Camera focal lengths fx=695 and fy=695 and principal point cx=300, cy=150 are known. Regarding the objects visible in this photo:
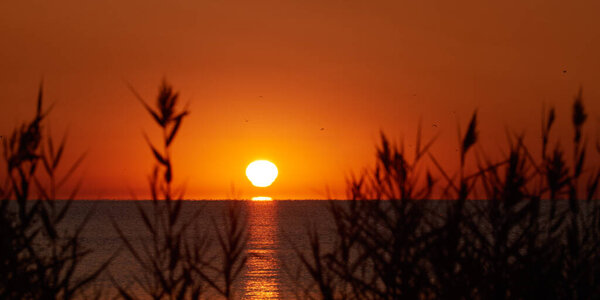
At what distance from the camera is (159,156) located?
3.81 meters

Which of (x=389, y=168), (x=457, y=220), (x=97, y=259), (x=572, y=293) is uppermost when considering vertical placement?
(x=389, y=168)

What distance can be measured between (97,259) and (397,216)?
48742mm

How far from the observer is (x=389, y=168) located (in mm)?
4898

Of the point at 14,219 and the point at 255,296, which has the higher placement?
the point at 14,219

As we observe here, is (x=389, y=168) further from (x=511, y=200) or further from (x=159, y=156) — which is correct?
(x=159, y=156)

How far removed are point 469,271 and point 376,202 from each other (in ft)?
2.64

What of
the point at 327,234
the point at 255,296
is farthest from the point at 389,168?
the point at 327,234

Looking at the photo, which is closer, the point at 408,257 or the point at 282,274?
the point at 408,257

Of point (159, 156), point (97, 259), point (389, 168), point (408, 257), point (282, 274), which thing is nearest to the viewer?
point (159, 156)

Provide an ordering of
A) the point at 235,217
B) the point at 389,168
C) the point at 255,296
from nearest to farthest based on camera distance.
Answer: the point at 235,217 → the point at 389,168 → the point at 255,296

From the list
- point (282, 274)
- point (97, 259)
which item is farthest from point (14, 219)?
point (97, 259)

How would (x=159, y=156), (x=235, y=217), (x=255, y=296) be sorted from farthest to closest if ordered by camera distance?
(x=255, y=296) → (x=235, y=217) → (x=159, y=156)

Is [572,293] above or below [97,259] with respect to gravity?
above

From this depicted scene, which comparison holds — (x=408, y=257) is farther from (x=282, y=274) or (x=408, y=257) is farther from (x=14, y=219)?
(x=282, y=274)
